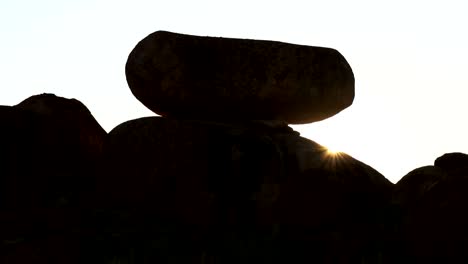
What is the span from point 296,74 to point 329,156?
1.75m

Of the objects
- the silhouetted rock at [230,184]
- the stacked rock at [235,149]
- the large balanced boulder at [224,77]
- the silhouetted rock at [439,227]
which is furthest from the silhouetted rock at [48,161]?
the silhouetted rock at [439,227]

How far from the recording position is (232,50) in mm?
17594

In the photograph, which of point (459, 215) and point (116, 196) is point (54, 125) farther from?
point (459, 215)

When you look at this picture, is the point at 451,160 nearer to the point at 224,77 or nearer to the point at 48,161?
the point at 224,77

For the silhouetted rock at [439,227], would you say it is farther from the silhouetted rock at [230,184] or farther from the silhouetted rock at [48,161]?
the silhouetted rock at [48,161]

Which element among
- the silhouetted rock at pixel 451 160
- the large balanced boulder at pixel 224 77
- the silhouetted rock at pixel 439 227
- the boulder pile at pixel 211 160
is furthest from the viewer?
the silhouetted rock at pixel 451 160

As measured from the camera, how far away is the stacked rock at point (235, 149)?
16281 millimetres

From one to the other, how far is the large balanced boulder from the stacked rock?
0.02 metres

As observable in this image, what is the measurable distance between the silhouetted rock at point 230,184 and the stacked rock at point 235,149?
0.02 m

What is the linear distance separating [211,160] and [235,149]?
0.60m

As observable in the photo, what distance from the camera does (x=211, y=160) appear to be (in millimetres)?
16844

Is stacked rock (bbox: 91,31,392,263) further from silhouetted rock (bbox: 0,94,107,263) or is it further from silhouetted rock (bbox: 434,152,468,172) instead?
silhouetted rock (bbox: 434,152,468,172)

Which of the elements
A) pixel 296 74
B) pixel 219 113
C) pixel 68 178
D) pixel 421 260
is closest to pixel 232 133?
pixel 219 113

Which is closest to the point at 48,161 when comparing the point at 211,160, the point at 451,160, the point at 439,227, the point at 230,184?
the point at 211,160
